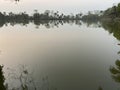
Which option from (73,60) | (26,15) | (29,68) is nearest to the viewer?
(29,68)

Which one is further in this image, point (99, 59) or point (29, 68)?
point (99, 59)

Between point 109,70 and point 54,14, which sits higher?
point 109,70

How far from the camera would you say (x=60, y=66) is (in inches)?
647

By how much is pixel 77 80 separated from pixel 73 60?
569 cm

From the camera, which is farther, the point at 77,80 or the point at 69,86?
the point at 77,80

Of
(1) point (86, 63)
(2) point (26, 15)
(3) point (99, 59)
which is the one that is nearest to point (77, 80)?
(1) point (86, 63)

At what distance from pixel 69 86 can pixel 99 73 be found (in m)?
3.20

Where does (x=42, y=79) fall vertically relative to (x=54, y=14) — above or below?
above

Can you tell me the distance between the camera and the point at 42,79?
41.7 feet

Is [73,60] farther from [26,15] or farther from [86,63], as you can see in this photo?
[26,15]

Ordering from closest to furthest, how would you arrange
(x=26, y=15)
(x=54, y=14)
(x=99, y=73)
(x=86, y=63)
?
(x=99, y=73), (x=86, y=63), (x=26, y=15), (x=54, y=14)

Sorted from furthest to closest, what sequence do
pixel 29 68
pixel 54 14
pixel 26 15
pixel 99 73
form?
pixel 54 14
pixel 26 15
pixel 29 68
pixel 99 73

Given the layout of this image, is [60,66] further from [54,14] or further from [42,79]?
[54,14]

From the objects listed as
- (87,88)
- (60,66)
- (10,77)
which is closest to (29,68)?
(60,66)
